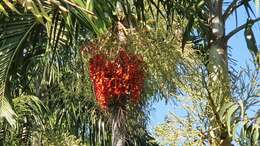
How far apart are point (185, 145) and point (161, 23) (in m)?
2.01

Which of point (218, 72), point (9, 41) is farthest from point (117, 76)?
point (9, 41)

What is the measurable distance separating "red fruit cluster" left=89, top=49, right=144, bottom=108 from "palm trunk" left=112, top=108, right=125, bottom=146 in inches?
12.5

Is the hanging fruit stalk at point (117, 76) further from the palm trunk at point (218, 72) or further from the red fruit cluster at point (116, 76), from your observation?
the palm trunk at point (218, 72)

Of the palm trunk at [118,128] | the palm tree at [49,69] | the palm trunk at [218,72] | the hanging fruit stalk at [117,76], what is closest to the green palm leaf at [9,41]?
the palm tree at [49,69]

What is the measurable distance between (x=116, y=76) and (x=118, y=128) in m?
0.64

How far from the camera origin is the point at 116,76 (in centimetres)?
401

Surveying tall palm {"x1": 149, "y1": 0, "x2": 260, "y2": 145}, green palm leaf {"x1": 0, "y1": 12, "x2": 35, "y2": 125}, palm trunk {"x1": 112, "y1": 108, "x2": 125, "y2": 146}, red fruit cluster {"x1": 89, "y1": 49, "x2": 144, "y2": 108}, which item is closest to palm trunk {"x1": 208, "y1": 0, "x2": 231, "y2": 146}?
tall palm {"x1": 149, "y1": 0, "x2": 260, "y2": 145}

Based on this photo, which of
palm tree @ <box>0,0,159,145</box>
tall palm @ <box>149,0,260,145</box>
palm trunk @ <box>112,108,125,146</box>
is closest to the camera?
palm tree @ <box>0,0,159,145</box>

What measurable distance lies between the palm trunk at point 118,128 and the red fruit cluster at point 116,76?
0.32 m

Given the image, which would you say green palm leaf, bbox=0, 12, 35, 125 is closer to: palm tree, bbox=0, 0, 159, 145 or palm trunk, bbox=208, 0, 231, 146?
palm tree, bbox=0, 0, 159, 145

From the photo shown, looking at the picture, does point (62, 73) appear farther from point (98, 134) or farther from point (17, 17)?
point (17, 17)

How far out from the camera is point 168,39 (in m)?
5.28

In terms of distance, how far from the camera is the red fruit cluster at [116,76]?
4012 mm

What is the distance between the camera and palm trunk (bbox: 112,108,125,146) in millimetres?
4445
